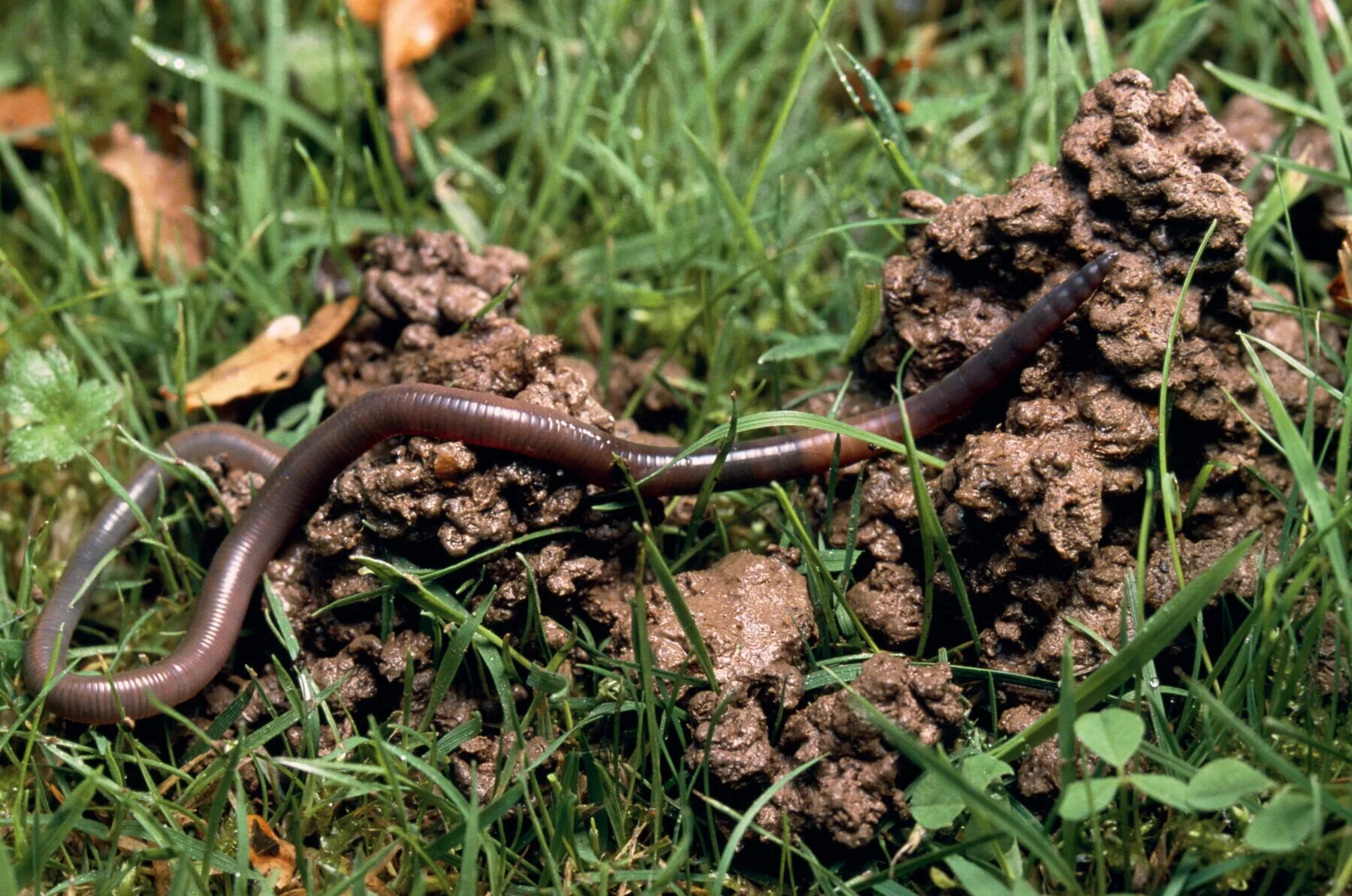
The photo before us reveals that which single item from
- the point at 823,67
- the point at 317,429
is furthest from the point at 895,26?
the point at 317,429

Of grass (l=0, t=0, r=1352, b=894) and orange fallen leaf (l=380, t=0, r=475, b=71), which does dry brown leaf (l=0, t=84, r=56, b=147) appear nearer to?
grass (l=0, t=0, r=1352, b=894)

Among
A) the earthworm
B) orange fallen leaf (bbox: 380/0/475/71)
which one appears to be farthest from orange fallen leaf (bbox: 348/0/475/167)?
the earthworm

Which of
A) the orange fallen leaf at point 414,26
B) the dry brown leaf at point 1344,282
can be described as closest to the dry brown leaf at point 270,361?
the orange fallen leaf at point 414,26

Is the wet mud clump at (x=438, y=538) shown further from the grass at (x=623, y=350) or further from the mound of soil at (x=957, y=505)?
the grass at (x=623, y=350)

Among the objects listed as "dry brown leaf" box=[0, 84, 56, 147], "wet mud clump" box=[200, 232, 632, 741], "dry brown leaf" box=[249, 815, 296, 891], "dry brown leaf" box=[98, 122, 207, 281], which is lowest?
"dry brown leaf" box=[249, 815, 296, 891]

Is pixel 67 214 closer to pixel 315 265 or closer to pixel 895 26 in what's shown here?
pixel 315 265

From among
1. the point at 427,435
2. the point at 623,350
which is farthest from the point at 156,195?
the point at 427,435

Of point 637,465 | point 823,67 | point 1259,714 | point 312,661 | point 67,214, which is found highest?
point 823,67
